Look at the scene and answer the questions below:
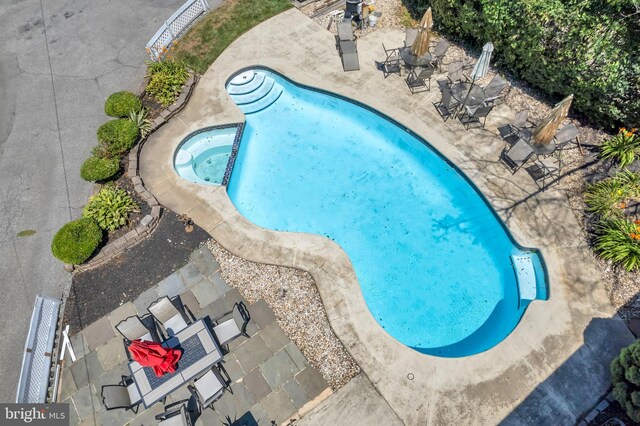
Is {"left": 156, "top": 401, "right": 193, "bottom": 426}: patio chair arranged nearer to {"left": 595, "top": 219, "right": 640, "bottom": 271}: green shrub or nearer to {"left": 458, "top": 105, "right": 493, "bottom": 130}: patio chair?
{"left": 595, "top": 219, "right": 640, "bottom": 271}: green shrub

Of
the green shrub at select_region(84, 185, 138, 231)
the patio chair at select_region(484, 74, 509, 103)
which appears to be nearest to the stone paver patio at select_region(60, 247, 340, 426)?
the green shrub at select_region(84, 185, 138, 231)

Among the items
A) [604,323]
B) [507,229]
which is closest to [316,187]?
[507,229]

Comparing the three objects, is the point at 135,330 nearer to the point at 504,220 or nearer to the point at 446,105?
the point at 504,220

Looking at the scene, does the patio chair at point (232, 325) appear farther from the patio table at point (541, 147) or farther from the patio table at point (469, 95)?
the patio table at point (541, 147)

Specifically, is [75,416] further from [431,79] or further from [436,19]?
[436,19]

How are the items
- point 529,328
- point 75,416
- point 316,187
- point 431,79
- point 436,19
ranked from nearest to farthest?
point 75,416 → point 529,328 → point 316,187 → point 431,79 → point 436,19

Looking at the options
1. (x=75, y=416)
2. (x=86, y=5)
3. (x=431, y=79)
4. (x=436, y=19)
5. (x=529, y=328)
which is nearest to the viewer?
(x=75, y=416)
